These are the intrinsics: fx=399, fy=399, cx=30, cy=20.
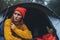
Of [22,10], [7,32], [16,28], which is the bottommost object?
[7,32]

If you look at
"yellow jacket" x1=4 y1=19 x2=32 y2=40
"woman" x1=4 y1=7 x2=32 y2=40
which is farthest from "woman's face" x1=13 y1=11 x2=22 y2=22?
"yellow jacket" x1=4 y1=19 x2=32 y2=40

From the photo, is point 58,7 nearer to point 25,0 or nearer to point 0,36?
point 25,0

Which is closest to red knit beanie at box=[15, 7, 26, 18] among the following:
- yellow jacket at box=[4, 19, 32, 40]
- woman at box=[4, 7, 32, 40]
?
woman at box=[4, 7, 32, 40]

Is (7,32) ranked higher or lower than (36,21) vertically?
lower

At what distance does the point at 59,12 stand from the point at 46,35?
17.9 inches

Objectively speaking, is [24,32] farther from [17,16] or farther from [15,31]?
[17,16]

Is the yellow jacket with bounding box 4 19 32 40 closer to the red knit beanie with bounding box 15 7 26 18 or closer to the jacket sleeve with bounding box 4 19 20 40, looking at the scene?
the jacket sleeve with bounding box 4 19 20 40

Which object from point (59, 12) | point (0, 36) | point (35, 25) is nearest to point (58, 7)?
point (59, 12)

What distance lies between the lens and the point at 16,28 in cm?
684

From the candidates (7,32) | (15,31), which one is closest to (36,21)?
(15,31)

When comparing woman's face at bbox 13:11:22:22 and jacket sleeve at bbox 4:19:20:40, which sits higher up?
woman's face at bbox 13:11:22:22

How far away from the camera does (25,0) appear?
6.82 metres

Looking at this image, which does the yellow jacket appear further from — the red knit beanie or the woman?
the red knit beanie

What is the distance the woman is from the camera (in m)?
6.79
